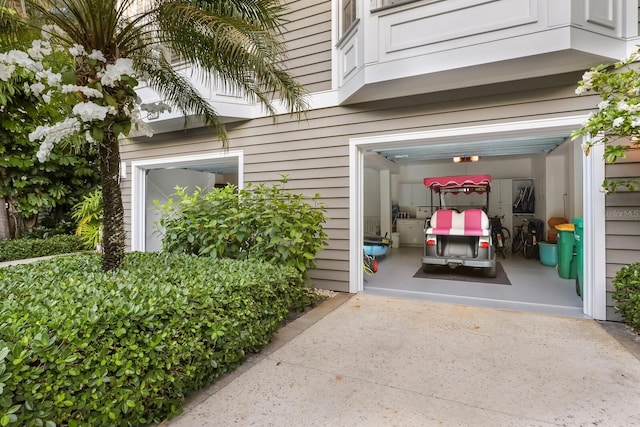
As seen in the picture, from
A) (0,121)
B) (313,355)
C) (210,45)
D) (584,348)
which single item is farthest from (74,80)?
(0,121)

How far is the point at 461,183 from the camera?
6445 millimetres

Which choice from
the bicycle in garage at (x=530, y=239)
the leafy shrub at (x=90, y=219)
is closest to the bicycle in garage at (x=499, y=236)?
the bicycle in garage at (x=530, y=239)

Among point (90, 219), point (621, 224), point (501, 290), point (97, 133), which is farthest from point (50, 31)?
point (90, 219)

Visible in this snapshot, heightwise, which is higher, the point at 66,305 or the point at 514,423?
the point at 66,305

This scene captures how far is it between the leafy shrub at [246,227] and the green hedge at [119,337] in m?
0.83

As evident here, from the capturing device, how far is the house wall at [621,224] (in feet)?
10.8

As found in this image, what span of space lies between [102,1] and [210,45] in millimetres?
786

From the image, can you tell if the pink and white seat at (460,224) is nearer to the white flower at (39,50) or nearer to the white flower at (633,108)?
the white flower at (633,108)

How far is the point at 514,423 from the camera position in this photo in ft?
5.81

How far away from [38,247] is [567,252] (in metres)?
10.4

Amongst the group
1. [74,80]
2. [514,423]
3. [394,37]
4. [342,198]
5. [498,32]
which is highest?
[394,37]

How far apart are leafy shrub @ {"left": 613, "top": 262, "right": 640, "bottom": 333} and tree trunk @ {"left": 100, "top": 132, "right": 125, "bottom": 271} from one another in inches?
179

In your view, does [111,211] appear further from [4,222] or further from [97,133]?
[4,222]

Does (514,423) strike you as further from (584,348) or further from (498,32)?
(498,32)
